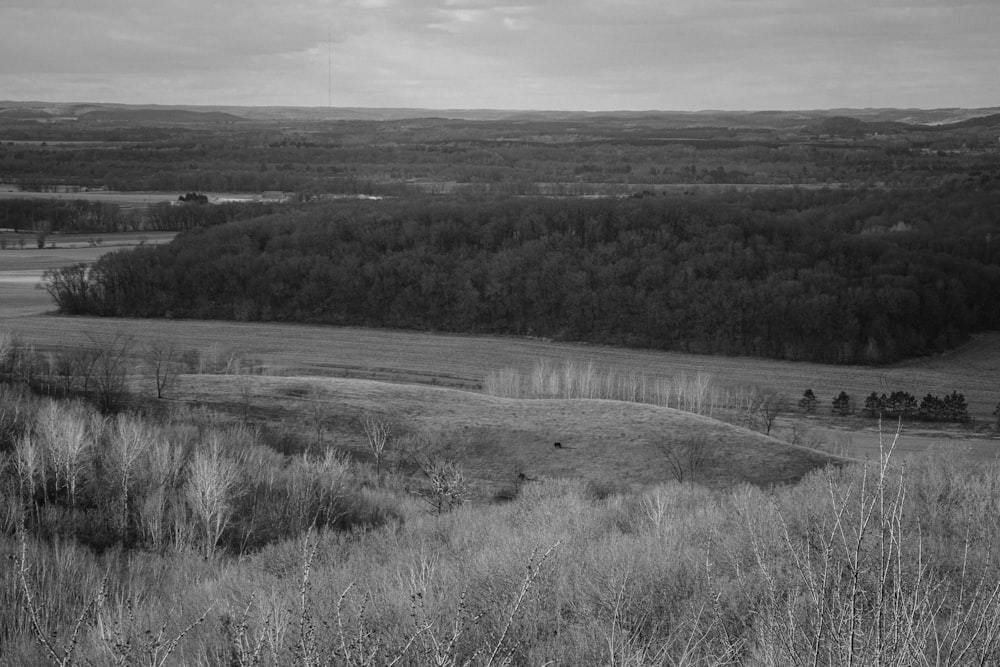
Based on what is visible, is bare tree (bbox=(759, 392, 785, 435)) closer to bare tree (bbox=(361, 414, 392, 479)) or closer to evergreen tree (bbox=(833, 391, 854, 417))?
evergreen tree (bbox=(833, 391, 854, 417))

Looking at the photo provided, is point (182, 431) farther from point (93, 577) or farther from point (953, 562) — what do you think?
point (953, 562)

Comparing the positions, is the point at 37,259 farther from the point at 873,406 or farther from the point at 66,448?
the point at 873,406

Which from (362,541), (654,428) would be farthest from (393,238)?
(362,541)

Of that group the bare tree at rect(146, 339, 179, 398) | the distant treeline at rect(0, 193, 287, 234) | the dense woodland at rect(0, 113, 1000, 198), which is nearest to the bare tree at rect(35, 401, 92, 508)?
the bare tree at rect(146, 339, 179, 398)

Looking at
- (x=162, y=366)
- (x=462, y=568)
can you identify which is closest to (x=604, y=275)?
(x=162, y=366)

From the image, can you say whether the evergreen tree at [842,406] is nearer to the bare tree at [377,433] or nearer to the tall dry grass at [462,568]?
the tall dry grass at [462,568]

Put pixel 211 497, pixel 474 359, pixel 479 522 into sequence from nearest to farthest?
pixel 479 522 → pixel 211 497 → pixel 474 359

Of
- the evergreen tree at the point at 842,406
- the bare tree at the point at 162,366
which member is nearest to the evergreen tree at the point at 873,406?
the evergreen tree at the point at 842,406
